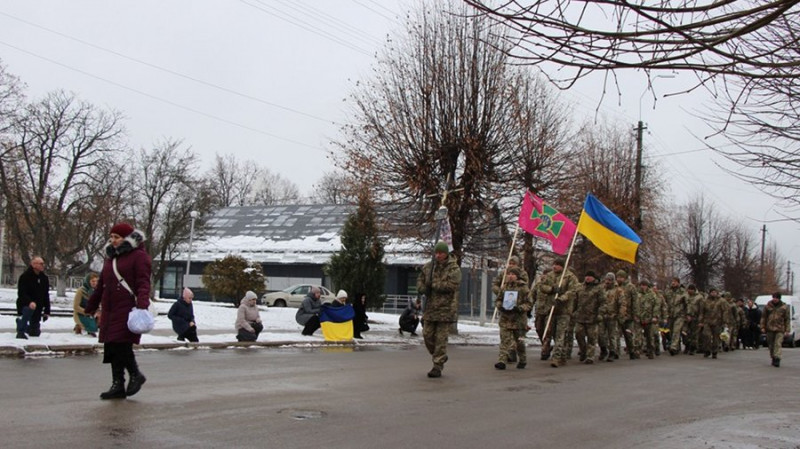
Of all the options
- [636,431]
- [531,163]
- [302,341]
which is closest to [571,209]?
[531,163]

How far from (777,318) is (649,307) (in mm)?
2930

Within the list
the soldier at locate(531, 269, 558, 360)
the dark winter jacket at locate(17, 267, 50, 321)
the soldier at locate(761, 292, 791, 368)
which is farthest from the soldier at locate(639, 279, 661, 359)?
the dark winter jacket at locate(17, 267, 50, 321)

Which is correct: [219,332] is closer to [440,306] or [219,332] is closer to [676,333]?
[440,306]

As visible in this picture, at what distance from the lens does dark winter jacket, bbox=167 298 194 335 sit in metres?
15.4

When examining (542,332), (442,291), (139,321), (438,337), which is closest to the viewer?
(139,321)

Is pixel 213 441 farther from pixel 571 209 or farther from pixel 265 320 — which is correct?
pixel 571 209

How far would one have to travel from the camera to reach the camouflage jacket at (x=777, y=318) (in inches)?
683

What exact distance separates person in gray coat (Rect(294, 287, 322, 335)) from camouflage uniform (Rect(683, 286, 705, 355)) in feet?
32.5

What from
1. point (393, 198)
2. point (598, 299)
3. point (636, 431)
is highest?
point (393, 198)

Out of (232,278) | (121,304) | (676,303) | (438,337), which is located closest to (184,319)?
(438,337)

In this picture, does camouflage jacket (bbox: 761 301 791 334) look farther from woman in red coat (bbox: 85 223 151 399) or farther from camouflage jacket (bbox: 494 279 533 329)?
woman in red coat (bbox: 85 223 151 399)

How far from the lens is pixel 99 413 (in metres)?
7.03

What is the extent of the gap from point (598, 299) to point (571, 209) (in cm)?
1086

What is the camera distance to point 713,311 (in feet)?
66.3
